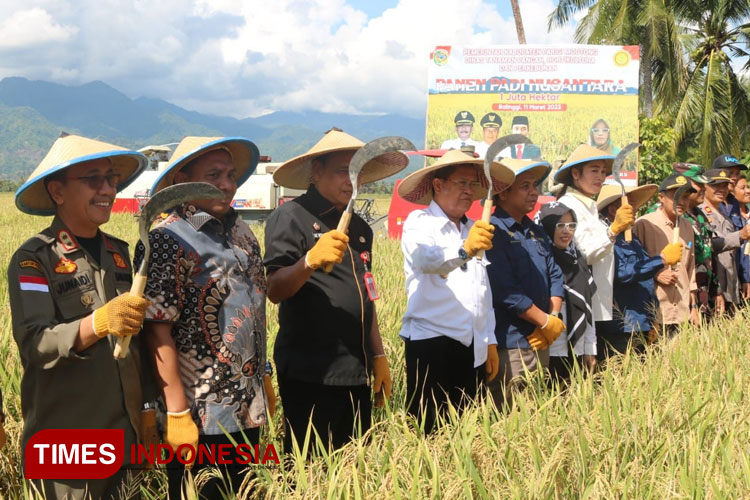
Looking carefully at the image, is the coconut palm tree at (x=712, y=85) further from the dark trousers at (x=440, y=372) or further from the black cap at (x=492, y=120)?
the dark trousers at (x=440, y=372)

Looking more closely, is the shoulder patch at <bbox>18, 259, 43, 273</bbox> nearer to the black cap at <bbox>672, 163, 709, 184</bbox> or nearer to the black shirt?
the black shirt

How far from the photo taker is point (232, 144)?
93.7 inches

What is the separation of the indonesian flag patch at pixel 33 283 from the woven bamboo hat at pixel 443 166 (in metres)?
1.59

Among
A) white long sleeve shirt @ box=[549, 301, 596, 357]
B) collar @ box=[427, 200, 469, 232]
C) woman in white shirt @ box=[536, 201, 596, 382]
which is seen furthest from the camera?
woman in white shirt @ box=[536, 201, 596, 382]

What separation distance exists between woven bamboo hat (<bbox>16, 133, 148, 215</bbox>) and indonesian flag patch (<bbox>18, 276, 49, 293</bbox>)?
272 millimetres

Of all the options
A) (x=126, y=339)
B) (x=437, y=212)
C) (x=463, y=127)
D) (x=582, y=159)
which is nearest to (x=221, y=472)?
(x=126, y=339)

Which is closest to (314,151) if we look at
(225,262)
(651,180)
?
(225,262)

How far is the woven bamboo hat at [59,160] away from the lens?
196 cm

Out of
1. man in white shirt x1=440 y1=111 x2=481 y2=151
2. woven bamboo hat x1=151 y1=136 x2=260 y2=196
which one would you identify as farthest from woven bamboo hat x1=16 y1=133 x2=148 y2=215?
man in white shirt x1=440 y1=111 x2=481 y2=151

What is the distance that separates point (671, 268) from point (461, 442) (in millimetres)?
2641

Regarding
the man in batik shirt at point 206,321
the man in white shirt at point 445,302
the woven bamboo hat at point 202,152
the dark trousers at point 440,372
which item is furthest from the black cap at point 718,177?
the man in batik shirt at point 206,321

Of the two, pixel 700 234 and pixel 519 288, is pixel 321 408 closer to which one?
pixel 519 288

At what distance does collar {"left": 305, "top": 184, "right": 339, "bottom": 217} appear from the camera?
264 cm

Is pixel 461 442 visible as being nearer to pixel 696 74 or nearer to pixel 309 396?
pixel 309 396
